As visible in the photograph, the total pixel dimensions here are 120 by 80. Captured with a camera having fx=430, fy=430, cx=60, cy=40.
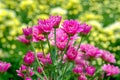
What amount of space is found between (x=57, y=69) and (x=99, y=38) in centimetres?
288

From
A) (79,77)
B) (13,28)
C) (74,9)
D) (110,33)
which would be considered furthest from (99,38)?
(79,77)

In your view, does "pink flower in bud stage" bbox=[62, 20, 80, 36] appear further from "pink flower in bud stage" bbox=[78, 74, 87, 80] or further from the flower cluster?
"pink flower in bud stage" bbox=[78, 74, 87, 80]

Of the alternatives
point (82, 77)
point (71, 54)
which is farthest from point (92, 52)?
point (71, 54)

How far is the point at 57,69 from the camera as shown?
183 cm

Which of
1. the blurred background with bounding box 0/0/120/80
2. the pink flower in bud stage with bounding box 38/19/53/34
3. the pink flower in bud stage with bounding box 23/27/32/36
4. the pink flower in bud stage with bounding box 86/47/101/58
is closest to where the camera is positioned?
the pink flower in bud stage with bounding box 38/19/53/34

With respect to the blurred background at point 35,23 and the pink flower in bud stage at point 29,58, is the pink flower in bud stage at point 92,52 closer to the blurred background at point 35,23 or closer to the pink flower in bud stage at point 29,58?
the pink flower in bud stage at point 29,58

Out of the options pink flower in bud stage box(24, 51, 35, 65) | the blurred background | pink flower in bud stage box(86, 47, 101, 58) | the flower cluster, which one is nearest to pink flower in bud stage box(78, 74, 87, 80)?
the flower cluster

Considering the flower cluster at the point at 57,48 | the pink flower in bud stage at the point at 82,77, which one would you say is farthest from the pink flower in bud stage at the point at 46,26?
the pink flower in bud stage at the point at 82,77

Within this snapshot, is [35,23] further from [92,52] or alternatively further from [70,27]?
[70,27]

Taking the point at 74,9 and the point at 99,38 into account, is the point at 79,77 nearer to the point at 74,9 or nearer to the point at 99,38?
the point at 99,38

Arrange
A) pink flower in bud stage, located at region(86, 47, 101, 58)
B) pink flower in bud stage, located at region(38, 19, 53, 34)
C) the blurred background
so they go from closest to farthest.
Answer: pink flower in bud stage, located at region(38, 19, 53, 34) → pink flower in bud stage, located at region(86, 47, 101, 58) → the blurred background

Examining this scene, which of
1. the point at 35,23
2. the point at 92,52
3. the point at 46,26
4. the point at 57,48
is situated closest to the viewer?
the point at 46,26

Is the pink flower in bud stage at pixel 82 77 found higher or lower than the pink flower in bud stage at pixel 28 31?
lower

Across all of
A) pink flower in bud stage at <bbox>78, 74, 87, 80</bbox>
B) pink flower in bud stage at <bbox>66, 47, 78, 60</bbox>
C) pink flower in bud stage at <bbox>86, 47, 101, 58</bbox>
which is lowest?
pink flower in bud stage at <bbox>78, 74, 87, 80</bbox>
